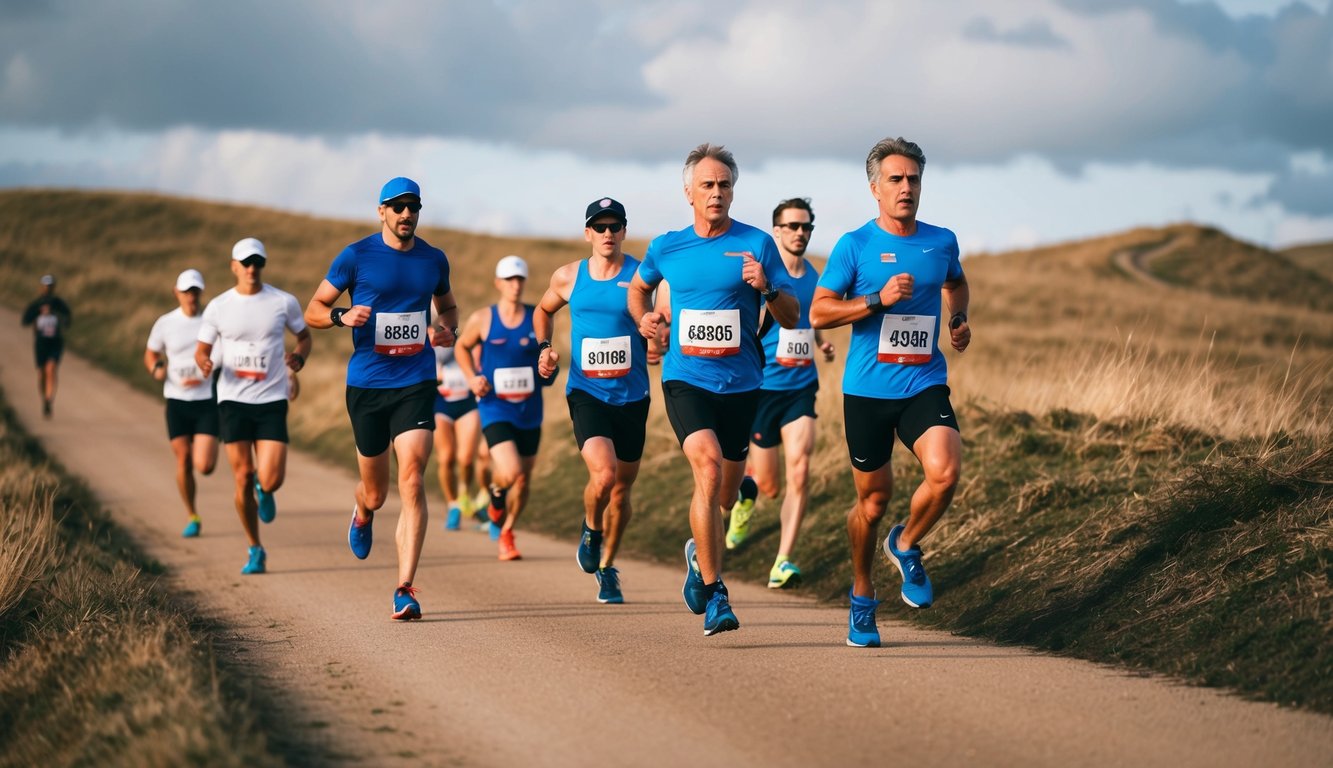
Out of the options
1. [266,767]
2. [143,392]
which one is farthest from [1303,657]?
[143,392]

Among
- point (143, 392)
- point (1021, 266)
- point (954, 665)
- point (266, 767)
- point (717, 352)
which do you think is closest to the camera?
point (266, 767)

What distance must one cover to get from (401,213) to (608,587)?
2867mm

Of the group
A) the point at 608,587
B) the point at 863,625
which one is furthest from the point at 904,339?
the point at 608,587

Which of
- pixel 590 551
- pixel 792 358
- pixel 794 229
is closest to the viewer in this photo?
pixel 590 551

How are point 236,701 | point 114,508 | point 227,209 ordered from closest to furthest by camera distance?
point 236,701, point 114,508, point 227,209

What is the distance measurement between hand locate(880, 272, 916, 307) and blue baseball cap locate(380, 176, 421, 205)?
10.6 ft

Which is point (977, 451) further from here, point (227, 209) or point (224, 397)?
point (227, 209)

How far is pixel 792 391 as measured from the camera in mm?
11242

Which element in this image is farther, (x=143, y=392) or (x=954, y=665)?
(x=143, y=392)

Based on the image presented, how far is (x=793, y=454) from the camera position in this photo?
36.3 feet

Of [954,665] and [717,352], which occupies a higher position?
[717,352]

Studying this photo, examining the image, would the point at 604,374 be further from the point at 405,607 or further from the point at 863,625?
the point at 863,625

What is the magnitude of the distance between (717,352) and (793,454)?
2967 millimetres

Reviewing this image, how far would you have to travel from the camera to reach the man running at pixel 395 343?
9.08 metres
